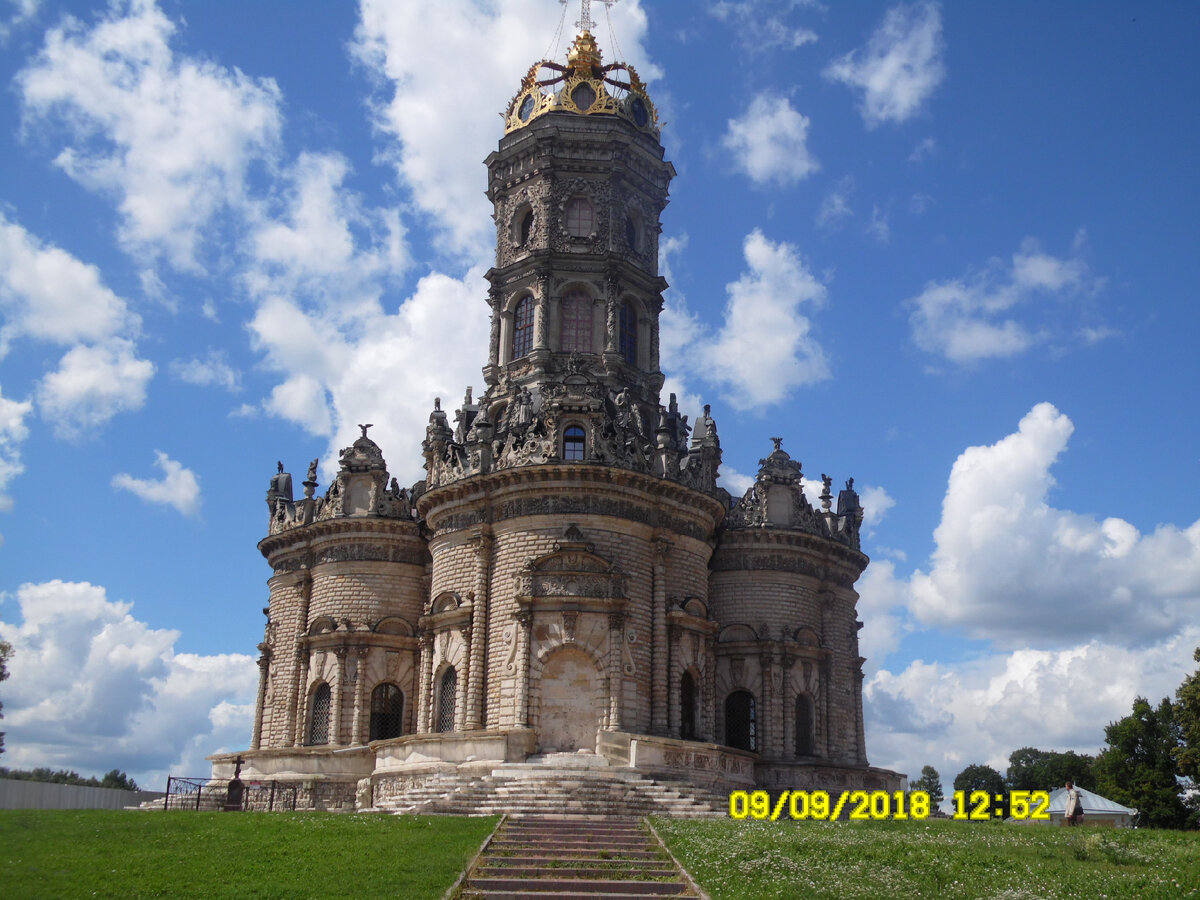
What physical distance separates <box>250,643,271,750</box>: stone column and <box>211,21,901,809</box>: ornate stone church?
115 mm

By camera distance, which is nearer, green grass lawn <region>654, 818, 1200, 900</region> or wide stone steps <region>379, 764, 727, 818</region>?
green grass lawn <region>654, 818, 1200, 900</region>

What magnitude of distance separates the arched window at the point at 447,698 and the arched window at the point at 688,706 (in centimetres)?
793

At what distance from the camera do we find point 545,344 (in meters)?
47.3

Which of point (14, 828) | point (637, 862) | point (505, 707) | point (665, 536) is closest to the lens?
point (14, 828)

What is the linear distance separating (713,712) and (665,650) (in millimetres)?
4056

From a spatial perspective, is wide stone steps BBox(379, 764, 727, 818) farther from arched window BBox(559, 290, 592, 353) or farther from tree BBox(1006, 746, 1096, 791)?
tree BBox(1006, 746, 1096, 791)

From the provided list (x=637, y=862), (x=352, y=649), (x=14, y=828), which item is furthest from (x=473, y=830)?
(x=352, y=649)

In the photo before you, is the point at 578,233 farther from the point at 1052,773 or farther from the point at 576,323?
the point at 1052,773

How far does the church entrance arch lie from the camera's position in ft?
122

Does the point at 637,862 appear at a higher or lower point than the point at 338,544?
lower

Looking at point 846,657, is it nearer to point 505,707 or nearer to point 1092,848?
point 505,707

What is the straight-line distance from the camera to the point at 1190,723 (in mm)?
42531

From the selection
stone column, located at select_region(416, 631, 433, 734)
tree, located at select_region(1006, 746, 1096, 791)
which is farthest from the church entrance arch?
tree, located at select_region(1006, 746, 1096, 791)

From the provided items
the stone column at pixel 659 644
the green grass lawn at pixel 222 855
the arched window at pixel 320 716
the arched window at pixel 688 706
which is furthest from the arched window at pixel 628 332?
the green grass lawn at pixel 222 855
